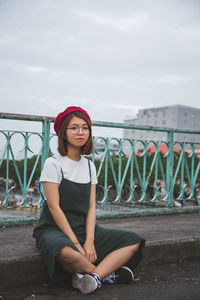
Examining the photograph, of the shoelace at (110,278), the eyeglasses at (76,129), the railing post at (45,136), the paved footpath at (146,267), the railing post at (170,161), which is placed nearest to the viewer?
the paved footpath at (146,267)

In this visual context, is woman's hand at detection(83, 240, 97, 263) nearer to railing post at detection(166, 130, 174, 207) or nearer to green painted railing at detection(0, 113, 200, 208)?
green painted railing at detection(0, 113, 200, 208)

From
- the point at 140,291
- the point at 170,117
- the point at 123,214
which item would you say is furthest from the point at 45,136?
the point at 170,117

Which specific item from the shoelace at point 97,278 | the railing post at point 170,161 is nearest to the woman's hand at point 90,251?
the shoelace at point 97,278

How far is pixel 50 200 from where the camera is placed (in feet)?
8.29

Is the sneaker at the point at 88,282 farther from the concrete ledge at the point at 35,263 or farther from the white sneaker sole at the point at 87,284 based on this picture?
the concrete ledge at the point at 35,263

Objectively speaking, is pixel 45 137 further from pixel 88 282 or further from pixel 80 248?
pixel 88 282

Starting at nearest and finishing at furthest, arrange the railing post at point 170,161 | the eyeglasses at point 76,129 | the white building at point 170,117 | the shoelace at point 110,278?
the shoelace at point 110,278 → the eyeglasses at point 76,129 → the railing post at point 170,161 → the white building at point 170,117

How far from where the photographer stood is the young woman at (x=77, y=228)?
235cm

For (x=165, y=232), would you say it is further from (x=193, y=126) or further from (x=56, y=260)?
(x=193, y=126)

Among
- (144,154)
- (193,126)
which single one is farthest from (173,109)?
(144,154)

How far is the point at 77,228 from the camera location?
2.63m

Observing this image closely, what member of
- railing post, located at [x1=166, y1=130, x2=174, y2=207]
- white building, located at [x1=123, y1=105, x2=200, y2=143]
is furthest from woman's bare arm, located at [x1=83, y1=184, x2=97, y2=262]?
white building, located at [x1=123, y1=105, x2=200, y2=143]

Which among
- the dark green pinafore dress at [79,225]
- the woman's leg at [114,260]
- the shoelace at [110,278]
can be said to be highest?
the dark green pinafore dress at [79,225]

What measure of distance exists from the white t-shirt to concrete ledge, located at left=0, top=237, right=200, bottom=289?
58cm
